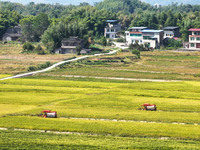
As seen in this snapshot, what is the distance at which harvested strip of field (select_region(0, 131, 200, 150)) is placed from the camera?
36438mm

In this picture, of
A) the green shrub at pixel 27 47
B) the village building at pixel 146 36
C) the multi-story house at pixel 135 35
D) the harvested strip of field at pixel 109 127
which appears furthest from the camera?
the multi-story house at pixel 135 35

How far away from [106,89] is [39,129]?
25274mm

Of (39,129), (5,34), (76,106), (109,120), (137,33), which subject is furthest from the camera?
(5,34)

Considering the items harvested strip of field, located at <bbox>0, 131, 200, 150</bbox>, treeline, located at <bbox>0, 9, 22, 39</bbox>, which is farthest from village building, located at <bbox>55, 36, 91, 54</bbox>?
harvested strip of field, located at <bbox>0, 131, 200, 150</bbox>

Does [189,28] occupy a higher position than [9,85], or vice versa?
[189,28]

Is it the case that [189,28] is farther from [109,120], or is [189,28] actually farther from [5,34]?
[109,120]

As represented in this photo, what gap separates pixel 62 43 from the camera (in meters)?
126

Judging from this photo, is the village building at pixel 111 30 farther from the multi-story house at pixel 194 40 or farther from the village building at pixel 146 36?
the multi-story house at pixel 194 40

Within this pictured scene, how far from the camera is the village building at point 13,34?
154750mm

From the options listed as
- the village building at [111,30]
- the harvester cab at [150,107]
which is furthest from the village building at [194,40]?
the harvester cab at [150,107]

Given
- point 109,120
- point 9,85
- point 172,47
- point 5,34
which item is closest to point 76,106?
point 109,120

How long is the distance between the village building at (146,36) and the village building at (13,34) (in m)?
45.9

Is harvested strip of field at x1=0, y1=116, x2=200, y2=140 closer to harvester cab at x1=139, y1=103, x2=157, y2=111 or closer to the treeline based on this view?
harvester cab at x1=139, y1=103, x2=157, y2=111

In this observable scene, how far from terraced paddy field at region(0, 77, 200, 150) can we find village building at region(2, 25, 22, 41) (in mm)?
86451
